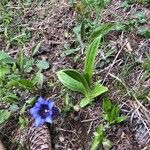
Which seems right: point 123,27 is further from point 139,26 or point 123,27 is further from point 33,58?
point 33,58

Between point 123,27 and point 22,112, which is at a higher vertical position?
point 123,27

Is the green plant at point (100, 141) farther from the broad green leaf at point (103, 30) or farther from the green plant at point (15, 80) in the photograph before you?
the broad green leaf at point (103, 30)

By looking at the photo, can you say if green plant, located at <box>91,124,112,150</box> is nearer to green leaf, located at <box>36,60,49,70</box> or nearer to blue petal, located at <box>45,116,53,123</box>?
blue petal, located at <box>45,116,53,123</box>

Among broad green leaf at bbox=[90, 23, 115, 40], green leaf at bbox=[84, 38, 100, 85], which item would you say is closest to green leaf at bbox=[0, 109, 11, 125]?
green leaf at bbox=[84, 38, 100, 85]

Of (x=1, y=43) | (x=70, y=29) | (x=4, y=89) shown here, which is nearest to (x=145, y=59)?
(x=70, y=29)

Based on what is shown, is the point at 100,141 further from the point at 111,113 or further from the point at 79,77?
the point at 79,77

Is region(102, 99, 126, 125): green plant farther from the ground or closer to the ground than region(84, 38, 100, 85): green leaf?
closer to the ground
